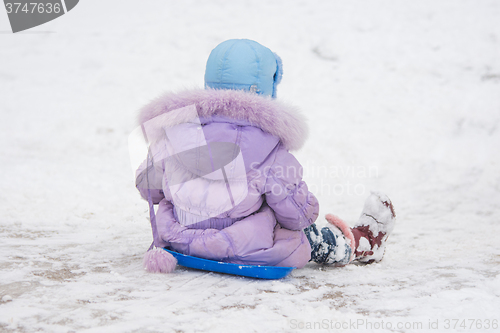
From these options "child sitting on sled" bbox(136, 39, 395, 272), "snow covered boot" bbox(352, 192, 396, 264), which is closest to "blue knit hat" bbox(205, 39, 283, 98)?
"child sitting on sled" bbox(136, 39, 395, 272)

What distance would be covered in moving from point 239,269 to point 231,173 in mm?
349

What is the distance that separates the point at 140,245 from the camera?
2096mm

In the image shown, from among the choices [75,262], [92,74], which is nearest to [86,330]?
[75,262]

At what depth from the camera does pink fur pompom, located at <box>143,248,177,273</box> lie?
153 centimetres

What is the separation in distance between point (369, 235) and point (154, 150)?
1.04 m

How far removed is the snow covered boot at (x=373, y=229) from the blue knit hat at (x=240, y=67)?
0.79 m

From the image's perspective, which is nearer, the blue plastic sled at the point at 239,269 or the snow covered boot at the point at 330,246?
the blue plastic sled at the point at 239,269

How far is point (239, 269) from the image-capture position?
1.50 meters

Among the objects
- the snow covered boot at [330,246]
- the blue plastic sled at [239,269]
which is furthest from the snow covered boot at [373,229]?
the blue plastic sled at [239,269]

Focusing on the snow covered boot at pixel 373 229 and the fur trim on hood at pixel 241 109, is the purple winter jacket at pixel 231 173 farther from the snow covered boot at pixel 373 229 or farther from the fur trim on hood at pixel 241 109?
the snow covered boot at pixel 373 229

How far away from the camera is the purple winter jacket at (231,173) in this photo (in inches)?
58.4

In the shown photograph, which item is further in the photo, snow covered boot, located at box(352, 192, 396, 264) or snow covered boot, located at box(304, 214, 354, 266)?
snow covered boot, located at box(352, 192, 396, 264)

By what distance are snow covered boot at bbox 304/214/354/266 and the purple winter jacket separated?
7.0 inches

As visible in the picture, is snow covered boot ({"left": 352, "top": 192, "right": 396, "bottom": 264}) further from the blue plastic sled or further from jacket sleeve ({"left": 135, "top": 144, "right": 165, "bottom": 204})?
jacket sleeve ({"left": 135, "top": 144, "right": 165, "bottom": 204})
